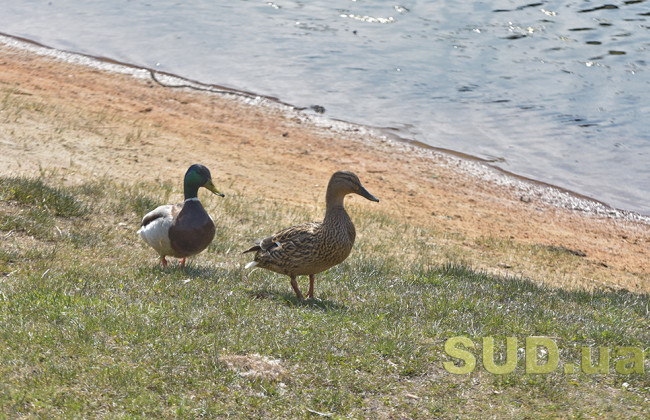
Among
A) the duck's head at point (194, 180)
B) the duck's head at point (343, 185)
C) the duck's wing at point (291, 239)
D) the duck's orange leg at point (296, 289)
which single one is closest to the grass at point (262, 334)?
the duck's orange leg at point (296, 289)

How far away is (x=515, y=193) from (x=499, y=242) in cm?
408

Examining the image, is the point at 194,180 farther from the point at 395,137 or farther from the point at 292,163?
the point at 395,137

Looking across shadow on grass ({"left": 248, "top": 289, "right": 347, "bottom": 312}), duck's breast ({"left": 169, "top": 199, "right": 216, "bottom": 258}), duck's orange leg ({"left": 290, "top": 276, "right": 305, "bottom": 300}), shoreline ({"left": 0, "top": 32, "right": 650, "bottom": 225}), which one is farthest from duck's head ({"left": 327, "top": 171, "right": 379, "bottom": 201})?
shoreline ({"left": 0, "top": 32, "right": 650, "bottom": 225})

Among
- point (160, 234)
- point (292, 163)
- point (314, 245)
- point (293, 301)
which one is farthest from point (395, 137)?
point (293, 301)

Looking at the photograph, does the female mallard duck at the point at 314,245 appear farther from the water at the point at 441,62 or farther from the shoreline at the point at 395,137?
the water at the point at 441,62

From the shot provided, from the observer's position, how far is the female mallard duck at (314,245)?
801 centimetres

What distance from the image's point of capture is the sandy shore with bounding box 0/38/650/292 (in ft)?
41.9

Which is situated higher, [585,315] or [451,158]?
[585,315]

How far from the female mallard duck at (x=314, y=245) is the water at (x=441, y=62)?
415 inches

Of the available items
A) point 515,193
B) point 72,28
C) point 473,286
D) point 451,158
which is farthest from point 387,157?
point 72,28

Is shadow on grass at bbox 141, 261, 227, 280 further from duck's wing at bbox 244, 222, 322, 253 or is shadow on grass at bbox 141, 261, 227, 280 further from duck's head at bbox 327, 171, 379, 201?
duck's head at bbox 327, 171, 379, 201

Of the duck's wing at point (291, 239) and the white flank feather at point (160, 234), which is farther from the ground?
the duck's wing at point (291, 239)

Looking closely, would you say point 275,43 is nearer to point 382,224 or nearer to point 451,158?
point 451,158

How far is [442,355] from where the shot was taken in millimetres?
6719
